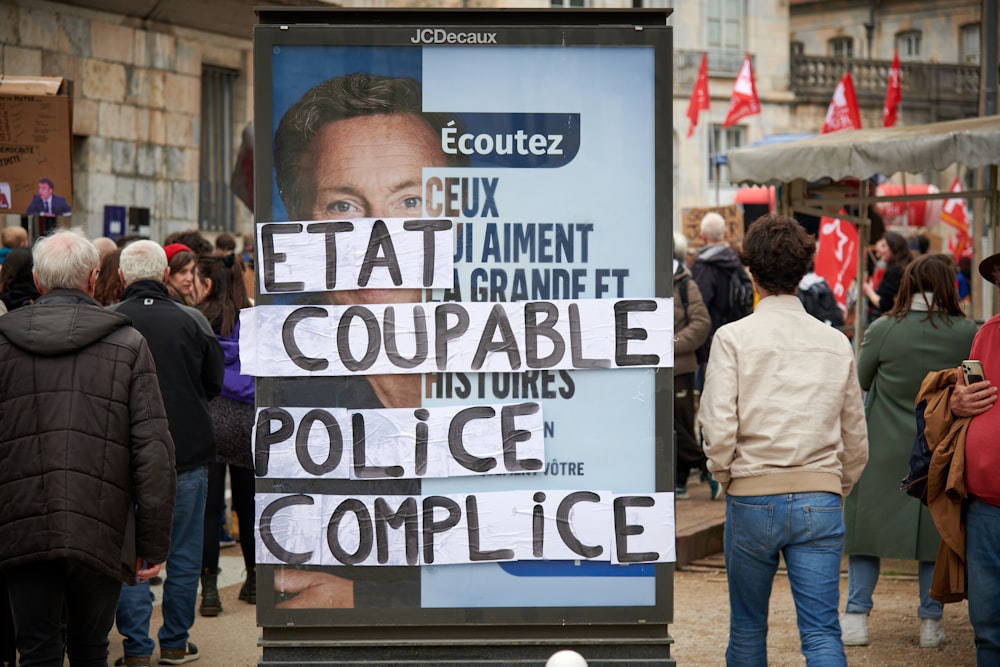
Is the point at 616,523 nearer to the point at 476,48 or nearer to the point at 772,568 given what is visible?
the point at 772,568

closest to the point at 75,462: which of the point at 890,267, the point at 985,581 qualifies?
the point at 985,581

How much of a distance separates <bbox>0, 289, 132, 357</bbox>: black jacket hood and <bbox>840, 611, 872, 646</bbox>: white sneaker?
175 inches

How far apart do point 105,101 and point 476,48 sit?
40.2 feet

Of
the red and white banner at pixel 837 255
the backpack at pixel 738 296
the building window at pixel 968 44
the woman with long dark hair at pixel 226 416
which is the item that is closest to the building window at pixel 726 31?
the building window at pixel 968 44

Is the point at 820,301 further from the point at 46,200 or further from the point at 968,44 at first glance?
the point at 968,44

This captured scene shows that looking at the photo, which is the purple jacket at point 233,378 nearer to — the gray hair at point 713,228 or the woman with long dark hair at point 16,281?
the woman with long dark hair at point 16,281

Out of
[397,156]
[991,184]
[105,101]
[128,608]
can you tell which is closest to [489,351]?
[397,156]

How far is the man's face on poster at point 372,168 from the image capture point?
14.8ft

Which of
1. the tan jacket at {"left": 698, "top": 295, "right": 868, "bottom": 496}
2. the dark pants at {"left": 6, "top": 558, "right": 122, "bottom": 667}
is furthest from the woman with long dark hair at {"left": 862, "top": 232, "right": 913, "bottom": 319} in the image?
the dark pants at {"left": 6, "top": 558, "right": 122, "bottom": 667}

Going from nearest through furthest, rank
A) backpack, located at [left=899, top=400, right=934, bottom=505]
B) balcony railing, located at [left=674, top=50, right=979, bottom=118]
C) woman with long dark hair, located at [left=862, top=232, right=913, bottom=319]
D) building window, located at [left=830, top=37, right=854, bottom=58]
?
backpack, located at [left=899, top=400, right=934, bottom=505] → woman with long dark hair, located at [left=862, top=232, right=913, bottom=319] → balcony railing, located at [left=674, top=50, right=979, bottom=118] → building window, located at [left=830, top=37, right=854, bottom=58]

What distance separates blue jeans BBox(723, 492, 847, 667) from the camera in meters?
4.96

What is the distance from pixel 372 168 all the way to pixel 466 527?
1254 millimetres

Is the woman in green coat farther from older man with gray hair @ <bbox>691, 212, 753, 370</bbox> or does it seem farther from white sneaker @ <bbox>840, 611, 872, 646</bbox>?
older man with gray hair @ <bbox>691, 212, 753, 370</bbox>

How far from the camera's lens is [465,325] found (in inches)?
178
